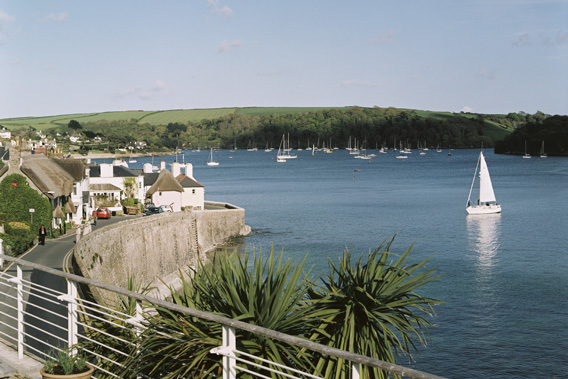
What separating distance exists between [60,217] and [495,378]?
35.6 m

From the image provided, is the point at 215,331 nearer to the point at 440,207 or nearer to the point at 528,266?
the point at 528,266

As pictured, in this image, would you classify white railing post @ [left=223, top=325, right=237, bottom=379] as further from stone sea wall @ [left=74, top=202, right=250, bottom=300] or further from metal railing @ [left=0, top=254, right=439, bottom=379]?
stone sea wall @ [left=74, top=202, right=250, bottom=300]

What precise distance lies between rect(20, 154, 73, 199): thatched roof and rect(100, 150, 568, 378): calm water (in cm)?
1786

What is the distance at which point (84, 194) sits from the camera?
67.8 metres

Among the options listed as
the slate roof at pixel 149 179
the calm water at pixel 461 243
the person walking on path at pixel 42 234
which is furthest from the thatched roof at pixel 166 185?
the person walking on path at pixel 42 234

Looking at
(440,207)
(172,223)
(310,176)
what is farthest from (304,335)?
(310,176)

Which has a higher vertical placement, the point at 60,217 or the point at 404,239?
the point at 60,217

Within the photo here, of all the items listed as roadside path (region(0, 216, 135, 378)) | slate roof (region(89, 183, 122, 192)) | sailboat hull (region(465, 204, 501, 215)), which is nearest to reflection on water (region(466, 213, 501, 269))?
sailboat hull (region(465, 204, 501, 215))

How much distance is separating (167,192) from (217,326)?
231 ft

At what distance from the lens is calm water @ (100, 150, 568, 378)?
113ft

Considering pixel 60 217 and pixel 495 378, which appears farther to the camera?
pixel 60 217

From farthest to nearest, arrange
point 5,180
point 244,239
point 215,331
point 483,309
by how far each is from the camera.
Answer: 1. point 244,239
2. point 5,180
3. point 483,309
4. point 215,331

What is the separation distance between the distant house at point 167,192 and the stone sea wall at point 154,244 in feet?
19.9

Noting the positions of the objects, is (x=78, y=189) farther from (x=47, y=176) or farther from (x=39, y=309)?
(x=39, y=309)
